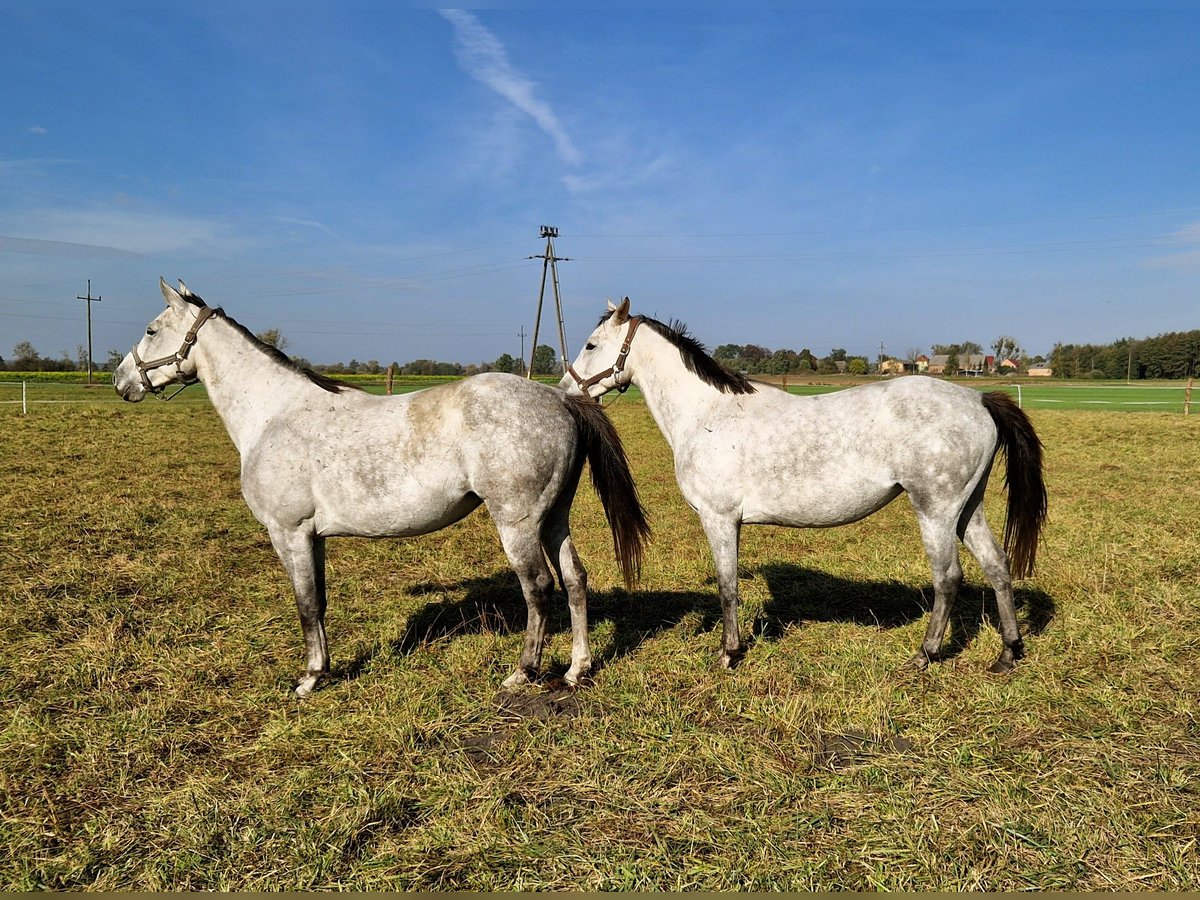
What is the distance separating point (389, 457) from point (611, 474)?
1466 millimetres

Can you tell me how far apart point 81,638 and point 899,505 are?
1010 cm

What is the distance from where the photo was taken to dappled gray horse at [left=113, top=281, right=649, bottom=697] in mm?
3951

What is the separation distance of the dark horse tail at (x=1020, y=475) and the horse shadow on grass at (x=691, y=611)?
0.68m

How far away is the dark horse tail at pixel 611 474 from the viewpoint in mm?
4398

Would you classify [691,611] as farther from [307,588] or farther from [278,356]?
[278,356]

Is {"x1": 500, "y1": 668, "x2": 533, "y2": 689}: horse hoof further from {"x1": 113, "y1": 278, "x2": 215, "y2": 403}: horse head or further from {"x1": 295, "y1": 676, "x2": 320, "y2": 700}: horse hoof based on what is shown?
{"x1": 113, "y1": 278, "x2": 215, "y2": 403}: horse head

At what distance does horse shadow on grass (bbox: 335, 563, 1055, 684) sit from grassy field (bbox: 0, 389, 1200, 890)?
0.12ft

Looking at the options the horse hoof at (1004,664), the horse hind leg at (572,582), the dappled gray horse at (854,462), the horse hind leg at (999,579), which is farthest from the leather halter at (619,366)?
the horse hoof at (1004,664)

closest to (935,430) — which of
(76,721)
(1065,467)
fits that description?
(76,721)

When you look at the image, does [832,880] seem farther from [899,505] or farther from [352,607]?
[899,505]

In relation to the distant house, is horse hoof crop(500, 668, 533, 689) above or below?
below

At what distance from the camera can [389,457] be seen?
3.96 meters

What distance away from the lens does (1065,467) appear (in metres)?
12.8

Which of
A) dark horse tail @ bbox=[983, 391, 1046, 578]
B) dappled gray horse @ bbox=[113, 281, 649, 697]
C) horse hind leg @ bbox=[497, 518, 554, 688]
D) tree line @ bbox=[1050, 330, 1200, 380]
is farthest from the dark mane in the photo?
tree line @ bbox=[1050, 330, 1200, 380]
